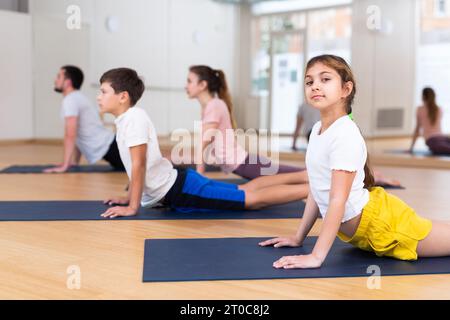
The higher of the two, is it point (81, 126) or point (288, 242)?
point (81, 126)

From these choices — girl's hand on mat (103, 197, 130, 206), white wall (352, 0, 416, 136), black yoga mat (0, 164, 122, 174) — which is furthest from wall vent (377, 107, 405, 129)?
girl's hand on mat (103, 197, 130, 206)

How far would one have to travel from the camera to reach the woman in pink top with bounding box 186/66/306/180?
314 centimetres

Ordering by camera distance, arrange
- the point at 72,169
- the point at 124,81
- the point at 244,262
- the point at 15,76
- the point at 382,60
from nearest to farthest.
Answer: the point at 244,262, the point at 124,81, the point at 72,169, the point at 382,60, the point at 15,76

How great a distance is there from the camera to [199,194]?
2523 mm

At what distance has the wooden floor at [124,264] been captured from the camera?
4.63ft

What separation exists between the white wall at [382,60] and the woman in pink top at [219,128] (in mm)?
2425

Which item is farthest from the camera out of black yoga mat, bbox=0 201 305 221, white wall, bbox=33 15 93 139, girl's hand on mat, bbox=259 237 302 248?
white wall, bbox=33 15 93 139

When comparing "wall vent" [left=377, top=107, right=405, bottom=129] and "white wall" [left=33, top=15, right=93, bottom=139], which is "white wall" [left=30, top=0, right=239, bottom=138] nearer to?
"white wall" [left=33, top=15, right=93, bottom=139]

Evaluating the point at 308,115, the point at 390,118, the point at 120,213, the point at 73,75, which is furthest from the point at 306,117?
the point at 120,213

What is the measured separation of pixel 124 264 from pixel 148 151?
83 cm

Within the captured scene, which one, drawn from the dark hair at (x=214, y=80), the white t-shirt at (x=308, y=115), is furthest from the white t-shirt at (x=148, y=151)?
the white t-shirt at (x=308, y=115)

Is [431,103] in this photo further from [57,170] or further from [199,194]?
[199,194]
